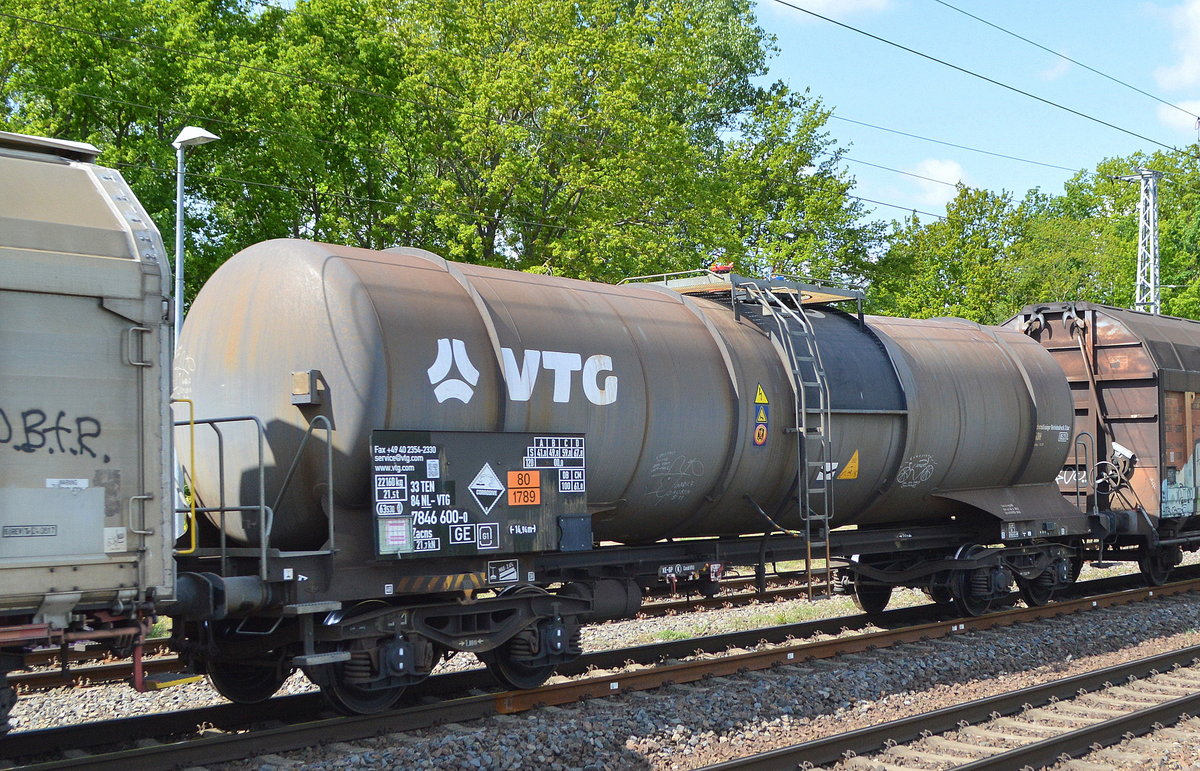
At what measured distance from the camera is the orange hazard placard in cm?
868

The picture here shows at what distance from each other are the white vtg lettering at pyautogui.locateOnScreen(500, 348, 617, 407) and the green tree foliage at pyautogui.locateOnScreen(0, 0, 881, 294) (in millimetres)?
17400

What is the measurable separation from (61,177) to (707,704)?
6491 mm

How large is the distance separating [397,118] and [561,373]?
882 inches

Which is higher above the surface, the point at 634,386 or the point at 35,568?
the point at 634,386

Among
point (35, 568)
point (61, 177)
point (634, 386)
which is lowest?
point (35, 568)

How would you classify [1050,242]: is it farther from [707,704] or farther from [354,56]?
[707,704]

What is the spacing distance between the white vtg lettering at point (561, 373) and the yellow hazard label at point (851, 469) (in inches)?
131

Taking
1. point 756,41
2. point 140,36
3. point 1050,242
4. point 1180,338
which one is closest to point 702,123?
point 756,41

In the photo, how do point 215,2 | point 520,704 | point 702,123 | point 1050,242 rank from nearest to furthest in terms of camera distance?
point 520,704 → point 215,2 → point 702,123 → point 1050,242

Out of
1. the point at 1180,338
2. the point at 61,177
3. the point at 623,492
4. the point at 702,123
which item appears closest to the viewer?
the point at 61,177

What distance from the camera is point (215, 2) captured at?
97.5 feet

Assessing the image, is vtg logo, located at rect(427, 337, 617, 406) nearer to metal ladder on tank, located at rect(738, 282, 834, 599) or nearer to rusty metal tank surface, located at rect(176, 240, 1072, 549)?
rusty metal tank surface, located at rect(176, 240, 1072, 549)

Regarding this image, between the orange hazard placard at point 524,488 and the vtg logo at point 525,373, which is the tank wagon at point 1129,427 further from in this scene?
the orange hazard placard at point 524,488

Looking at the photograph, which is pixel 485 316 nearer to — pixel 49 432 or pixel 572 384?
pixel 572 384
